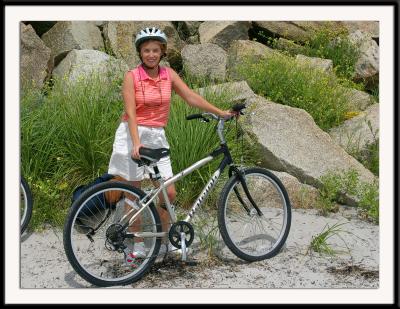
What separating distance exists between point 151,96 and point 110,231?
1022mm

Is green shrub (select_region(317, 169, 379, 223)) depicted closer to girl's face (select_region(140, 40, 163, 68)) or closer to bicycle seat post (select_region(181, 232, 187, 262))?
bicycle seat post (select_region(181, 232, 187, 262))

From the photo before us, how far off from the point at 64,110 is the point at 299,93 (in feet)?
9.79

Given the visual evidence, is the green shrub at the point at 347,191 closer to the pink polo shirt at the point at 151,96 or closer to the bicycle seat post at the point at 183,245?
the bicycle seat post at the point at 183,245

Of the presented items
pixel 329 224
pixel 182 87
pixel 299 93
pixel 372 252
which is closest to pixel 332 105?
pixel 299 93

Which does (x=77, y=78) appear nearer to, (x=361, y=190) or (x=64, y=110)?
(x=64, y=110)

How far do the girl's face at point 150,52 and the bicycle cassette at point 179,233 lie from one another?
3.89 feet

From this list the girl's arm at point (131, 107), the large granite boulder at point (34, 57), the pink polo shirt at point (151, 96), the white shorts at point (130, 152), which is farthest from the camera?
the large granite boulder at point (34, 57)

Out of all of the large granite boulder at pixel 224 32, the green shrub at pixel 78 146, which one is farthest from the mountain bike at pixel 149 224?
the large granite boulder at pixel 224 32

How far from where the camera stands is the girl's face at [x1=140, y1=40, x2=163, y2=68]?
4477mm

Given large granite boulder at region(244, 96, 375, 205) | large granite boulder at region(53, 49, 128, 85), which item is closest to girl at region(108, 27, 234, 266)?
large granite boulder at region(244, 96, 375, 205)

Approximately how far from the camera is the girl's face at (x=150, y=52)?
448 cm

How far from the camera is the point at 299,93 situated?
7.57m

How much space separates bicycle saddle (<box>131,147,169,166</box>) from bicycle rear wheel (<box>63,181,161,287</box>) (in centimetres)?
20

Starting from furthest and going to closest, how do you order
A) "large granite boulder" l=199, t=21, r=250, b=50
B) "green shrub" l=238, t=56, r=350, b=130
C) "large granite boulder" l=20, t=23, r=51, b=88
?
1. "large granite boulder" l=199, t=21, r=250, b=50
2. "large granite boulder" l=20, t=23, r=51, b=88
3. "green shrub" l=238, t=56, r=350, b=130
